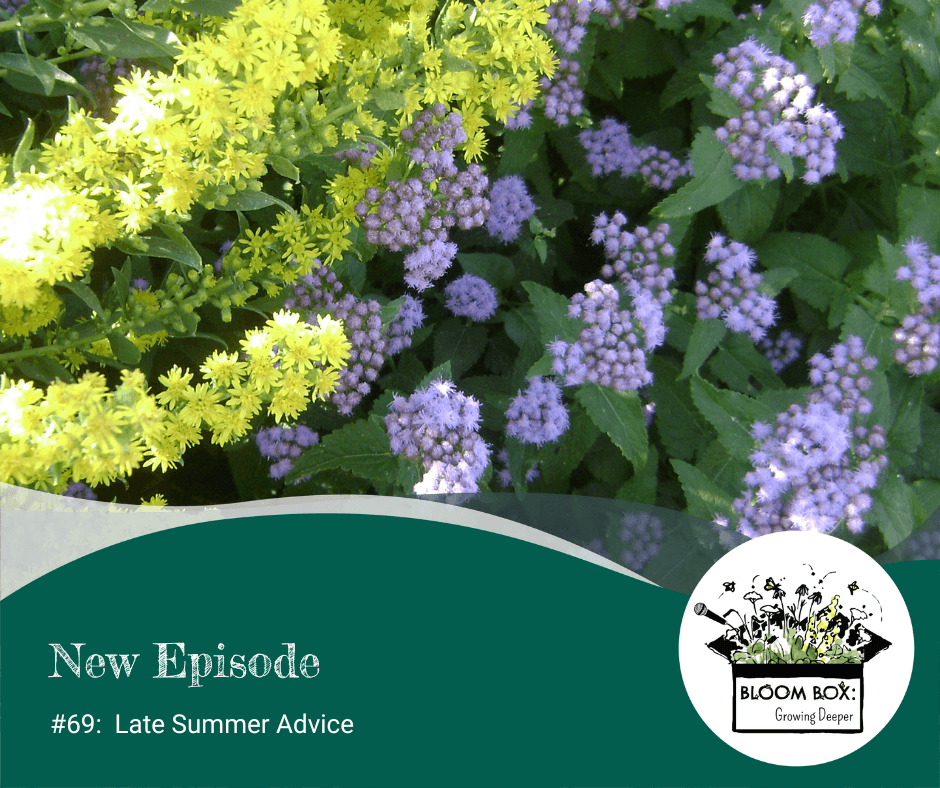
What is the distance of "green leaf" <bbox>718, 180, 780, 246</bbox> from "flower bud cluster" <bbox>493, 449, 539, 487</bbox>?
795 mm

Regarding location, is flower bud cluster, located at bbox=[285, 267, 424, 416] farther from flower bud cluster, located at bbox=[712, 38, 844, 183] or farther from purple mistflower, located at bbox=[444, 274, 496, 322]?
flower bud cluster, located at bbox=[712, 38, 844, 183]

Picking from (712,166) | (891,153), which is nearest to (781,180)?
(891,153)

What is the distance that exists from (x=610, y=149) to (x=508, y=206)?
0.34 m

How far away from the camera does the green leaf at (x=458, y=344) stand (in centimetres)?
210

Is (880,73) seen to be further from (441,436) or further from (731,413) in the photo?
(441,436)

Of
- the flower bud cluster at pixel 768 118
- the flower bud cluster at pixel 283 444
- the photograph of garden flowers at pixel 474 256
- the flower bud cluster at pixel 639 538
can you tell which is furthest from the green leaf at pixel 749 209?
the flower bud cluster at pixel 283 444

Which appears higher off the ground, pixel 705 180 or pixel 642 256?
pixel 705 180

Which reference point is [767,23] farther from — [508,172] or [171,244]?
[171,244]

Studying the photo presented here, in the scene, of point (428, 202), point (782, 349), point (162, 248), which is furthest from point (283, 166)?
point (782, 349)

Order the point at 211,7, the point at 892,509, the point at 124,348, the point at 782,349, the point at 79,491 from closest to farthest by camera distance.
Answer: the point at 211,7 < the point at 124,348 < the point at 79,491 < the point at 892,509 < the point at 782,349

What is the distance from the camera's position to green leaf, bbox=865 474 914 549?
1.82 metres

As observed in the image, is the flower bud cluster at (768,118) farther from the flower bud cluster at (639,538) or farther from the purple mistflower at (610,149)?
the flower bud cluster at (639,538)

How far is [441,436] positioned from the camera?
5.56 feet

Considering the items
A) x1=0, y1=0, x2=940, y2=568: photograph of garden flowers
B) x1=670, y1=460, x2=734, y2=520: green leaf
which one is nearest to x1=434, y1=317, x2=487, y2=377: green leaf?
x1=0, y1=0, x2=940, y2=568: photograph of garden flowers
